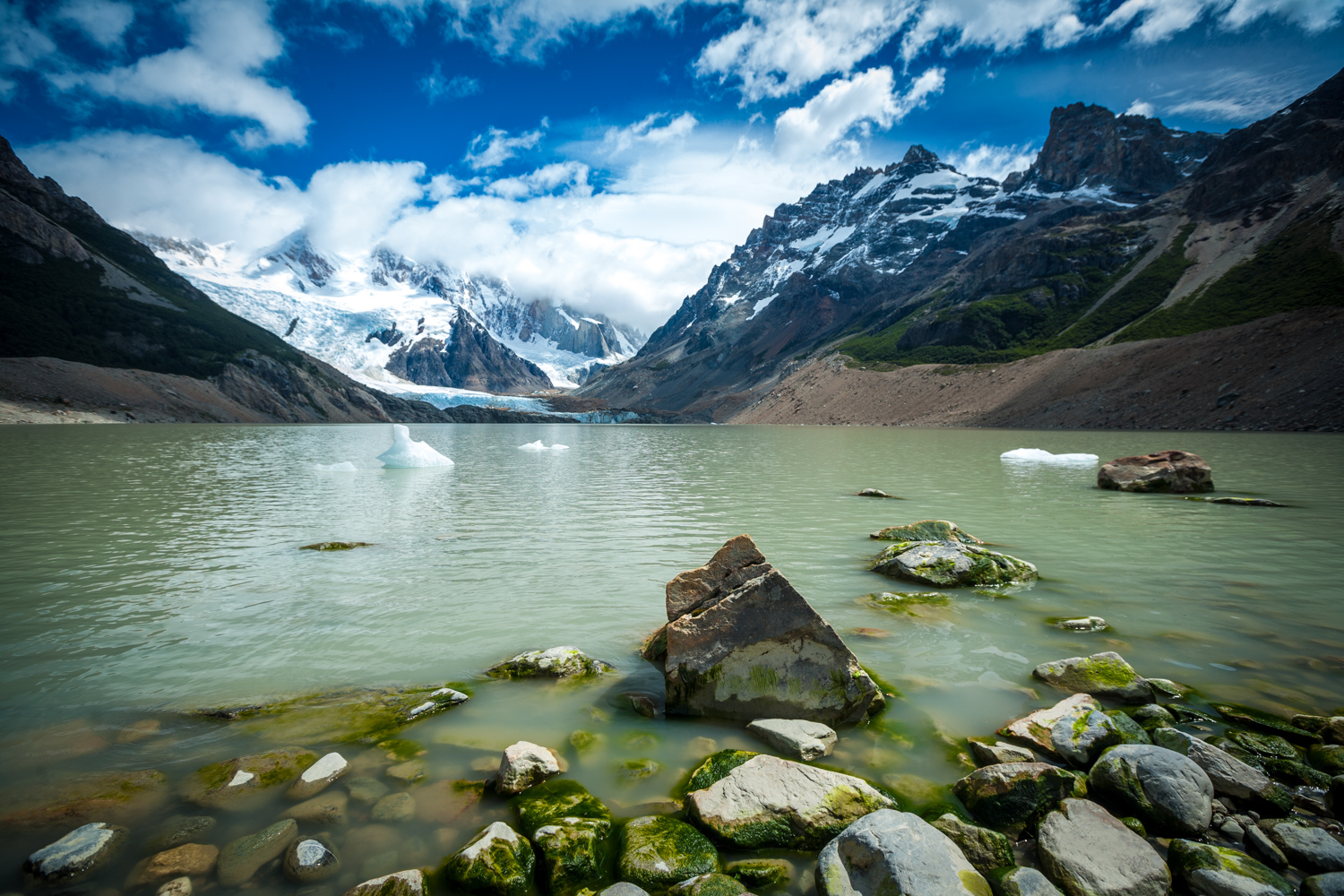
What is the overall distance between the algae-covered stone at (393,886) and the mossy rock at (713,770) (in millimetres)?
2365

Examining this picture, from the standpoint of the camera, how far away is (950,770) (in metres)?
6.06

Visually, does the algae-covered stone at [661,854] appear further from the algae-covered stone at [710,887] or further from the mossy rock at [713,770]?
the mossy rock at [713,770]

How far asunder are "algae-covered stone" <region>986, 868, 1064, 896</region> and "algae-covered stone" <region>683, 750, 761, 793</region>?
2.20 meters

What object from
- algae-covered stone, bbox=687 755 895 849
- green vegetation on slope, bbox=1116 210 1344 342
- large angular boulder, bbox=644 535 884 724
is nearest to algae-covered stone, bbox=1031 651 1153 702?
large angular boulder, bbox=644 535 884 724

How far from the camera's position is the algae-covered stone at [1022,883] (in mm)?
4227

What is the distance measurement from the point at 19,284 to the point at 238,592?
187m

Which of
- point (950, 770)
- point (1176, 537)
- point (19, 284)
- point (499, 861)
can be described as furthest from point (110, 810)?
point (19, 284)

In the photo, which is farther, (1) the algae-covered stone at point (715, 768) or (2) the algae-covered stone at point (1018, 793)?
(1) the algae-covered stone at point (715, 768)

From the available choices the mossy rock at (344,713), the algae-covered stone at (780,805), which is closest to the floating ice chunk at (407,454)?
the mossy rock at (344,713)

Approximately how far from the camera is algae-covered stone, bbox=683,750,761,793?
227 inches

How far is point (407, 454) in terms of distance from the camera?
1599 inches

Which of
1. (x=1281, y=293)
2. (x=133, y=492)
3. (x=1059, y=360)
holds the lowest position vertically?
(x=133, y=492)

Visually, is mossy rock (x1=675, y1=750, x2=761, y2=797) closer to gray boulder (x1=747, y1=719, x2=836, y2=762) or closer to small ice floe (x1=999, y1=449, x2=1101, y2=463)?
gray boulder (x1=747, y1=719, x2=836, y2=762)

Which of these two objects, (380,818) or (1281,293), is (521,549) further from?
(1281,293)
